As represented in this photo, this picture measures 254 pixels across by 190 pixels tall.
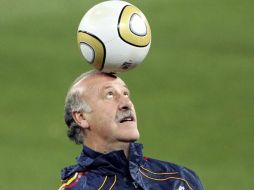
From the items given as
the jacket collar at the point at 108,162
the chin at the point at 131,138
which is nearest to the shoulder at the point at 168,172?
the jacket collar at the point at 108,162

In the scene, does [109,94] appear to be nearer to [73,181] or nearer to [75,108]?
[75,108]

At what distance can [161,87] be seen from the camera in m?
9.33

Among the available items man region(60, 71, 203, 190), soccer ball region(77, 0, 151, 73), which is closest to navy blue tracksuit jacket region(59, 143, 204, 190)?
man region(60, 71, 203, 190)

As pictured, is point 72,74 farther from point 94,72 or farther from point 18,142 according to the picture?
point 94,72

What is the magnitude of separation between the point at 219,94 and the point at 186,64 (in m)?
0.58

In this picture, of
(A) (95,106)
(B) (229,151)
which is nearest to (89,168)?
(A) (95,106)

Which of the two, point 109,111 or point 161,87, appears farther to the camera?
point 161,87

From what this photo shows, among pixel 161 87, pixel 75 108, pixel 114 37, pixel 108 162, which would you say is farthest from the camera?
pixel 161 87

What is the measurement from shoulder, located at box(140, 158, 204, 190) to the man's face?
0.93 ft

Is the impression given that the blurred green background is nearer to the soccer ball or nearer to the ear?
the ear

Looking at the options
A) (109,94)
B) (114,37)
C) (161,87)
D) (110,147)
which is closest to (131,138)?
(110,147)

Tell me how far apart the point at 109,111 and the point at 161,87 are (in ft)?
12.2

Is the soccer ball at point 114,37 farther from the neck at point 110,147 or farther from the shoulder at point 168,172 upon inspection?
the shoulder at point 168,172

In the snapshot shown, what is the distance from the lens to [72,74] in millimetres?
9555
